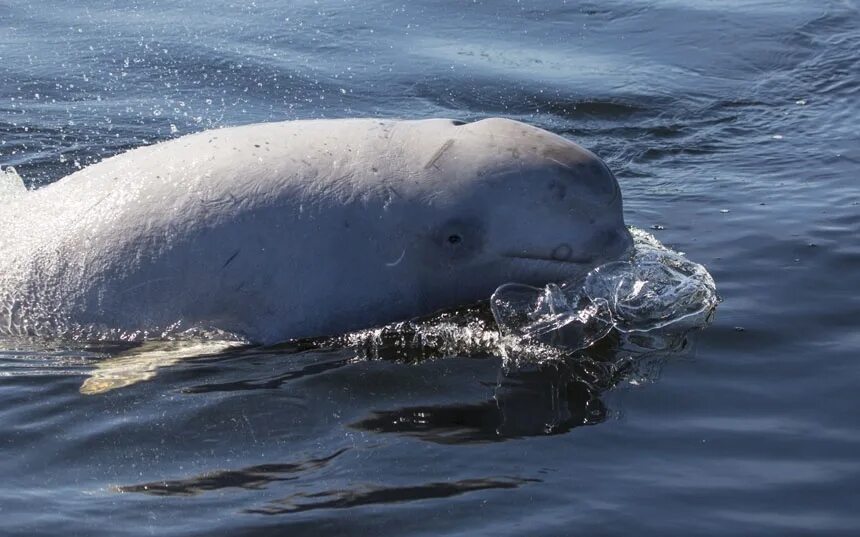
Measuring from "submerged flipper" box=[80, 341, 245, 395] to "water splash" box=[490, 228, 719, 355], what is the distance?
1709 millimetres

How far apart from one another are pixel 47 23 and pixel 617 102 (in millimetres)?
7988

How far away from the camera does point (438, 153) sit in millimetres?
8398

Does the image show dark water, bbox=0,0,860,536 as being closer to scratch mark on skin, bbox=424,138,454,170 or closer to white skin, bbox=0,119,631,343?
white skin, bbox=0,119,631,343

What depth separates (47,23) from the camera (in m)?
18.1

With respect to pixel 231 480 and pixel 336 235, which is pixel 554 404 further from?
pixel 231 480

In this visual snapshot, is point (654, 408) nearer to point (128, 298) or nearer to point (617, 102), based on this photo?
point (128, 298)

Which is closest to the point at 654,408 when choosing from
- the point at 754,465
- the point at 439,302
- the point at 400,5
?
the point at 754,465

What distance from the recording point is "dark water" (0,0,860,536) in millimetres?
6457

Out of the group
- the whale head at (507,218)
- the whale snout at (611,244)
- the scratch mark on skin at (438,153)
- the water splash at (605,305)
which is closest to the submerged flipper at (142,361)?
the whale head at (507,218)

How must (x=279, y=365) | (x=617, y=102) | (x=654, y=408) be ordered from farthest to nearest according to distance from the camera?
(x=617, y=102), (x=279, y=365), (x=654, y=408)

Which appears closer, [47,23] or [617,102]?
[617,102]

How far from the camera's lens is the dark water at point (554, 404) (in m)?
6.46

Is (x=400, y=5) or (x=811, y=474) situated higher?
(x=400, y=5)

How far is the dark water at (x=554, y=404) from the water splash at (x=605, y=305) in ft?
0.79
